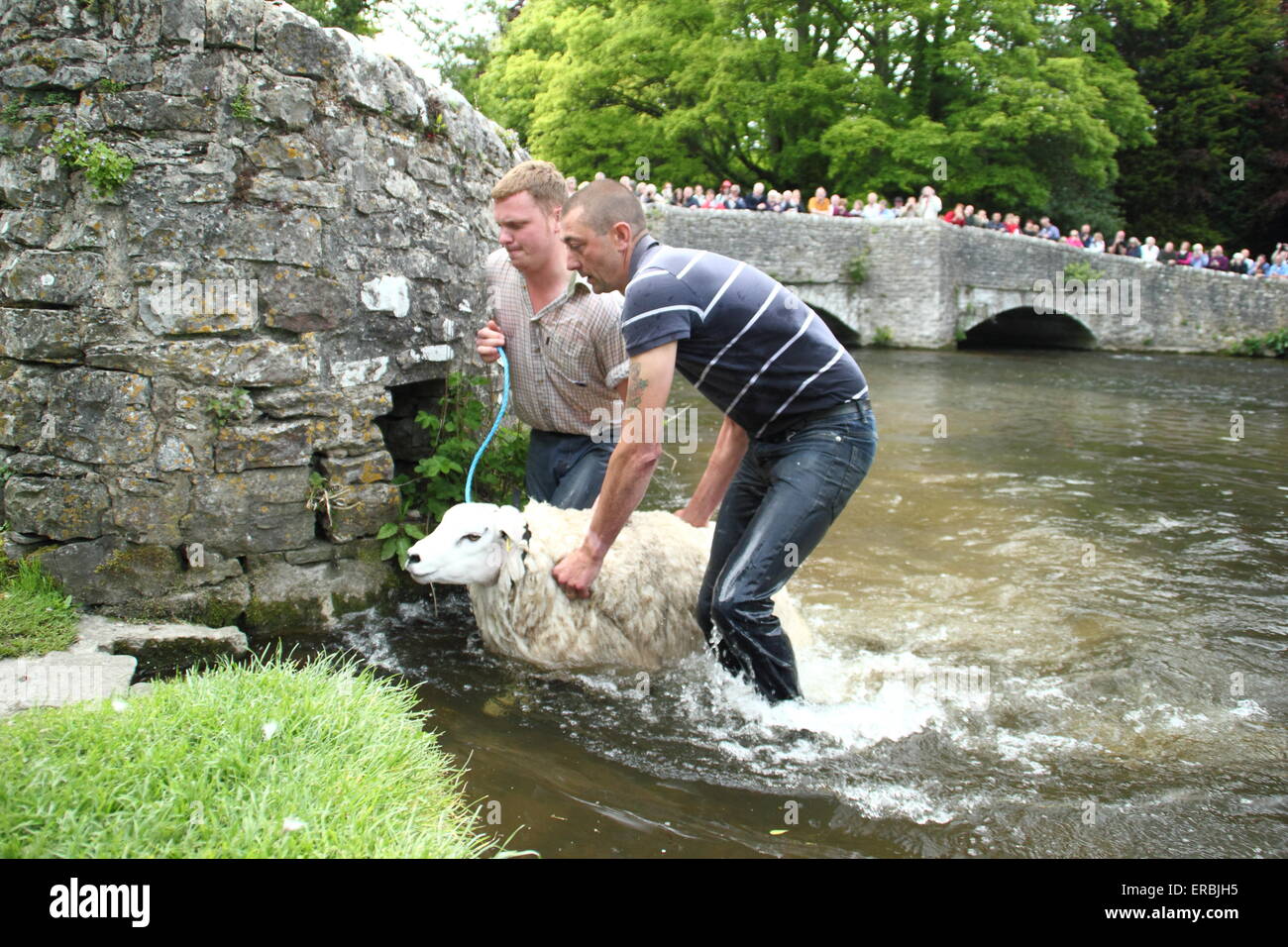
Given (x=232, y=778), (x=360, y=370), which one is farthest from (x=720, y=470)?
(x=232, y=778)

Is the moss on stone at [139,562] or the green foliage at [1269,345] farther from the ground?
the green foliage at [1269,345]

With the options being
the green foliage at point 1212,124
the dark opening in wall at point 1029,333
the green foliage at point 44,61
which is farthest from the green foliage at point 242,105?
the green foliage at point 1212,124

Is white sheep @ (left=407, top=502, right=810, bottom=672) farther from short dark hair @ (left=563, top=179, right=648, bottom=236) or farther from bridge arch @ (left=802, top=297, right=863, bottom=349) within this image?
bridge arch @ (left=802, top=297, right=863, bottom=349)

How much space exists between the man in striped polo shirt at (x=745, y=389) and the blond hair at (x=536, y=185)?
1008 millimetres

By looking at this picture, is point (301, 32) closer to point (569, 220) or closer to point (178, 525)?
point (569, 220)

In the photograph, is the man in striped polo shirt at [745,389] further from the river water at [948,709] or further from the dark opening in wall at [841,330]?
the dark opening in wall at [841,330]

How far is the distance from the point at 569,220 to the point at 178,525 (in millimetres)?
2517

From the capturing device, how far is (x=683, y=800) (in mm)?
3488

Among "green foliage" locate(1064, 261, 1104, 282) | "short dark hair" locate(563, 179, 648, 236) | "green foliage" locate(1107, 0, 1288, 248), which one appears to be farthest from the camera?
"green foliage" locate(1107, 0, 1288, 248)

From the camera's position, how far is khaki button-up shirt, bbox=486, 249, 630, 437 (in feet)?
16.0

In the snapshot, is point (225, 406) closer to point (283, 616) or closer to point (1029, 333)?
point (283, 616)

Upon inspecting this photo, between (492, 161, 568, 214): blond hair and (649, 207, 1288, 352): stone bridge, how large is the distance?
17.7 meters

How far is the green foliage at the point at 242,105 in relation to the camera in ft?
14.8

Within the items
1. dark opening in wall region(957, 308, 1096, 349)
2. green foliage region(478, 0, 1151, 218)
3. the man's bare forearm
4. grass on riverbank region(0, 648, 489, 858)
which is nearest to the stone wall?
grass on riverbank region(0, 648, 489, 858)
